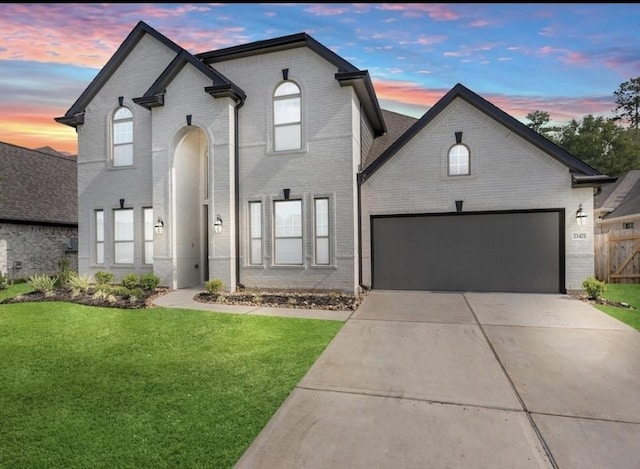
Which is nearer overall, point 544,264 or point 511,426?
point 511,426

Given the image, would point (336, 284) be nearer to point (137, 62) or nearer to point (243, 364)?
point (243, 364)

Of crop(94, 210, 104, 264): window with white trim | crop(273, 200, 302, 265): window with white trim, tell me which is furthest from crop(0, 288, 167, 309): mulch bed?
crop(273, 200, 302, 265): window with white trim

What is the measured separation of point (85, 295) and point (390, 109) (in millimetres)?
16246

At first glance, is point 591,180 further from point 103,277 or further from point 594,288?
point 103,277

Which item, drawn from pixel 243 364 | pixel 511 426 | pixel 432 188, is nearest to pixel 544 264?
pixel 432 188

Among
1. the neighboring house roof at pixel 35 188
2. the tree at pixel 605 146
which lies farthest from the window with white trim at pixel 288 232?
the tree at pixel 605 146

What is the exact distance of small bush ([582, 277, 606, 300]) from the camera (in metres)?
9.20

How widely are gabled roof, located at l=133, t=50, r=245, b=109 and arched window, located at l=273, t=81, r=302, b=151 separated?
50.3 inches

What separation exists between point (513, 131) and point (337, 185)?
558 cm

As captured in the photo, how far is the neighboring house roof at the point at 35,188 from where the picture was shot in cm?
1552

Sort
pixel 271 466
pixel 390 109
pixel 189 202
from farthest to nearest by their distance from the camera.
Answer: pixel 390 109 → pixel 189 202 → pixel 271 466

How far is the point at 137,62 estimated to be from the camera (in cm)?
1265

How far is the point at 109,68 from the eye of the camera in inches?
502

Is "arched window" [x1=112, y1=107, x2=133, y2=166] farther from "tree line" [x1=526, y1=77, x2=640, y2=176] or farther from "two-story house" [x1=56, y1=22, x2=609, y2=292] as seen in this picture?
"tree line" [x1=526, y1=77, x2=640, y2=176]
